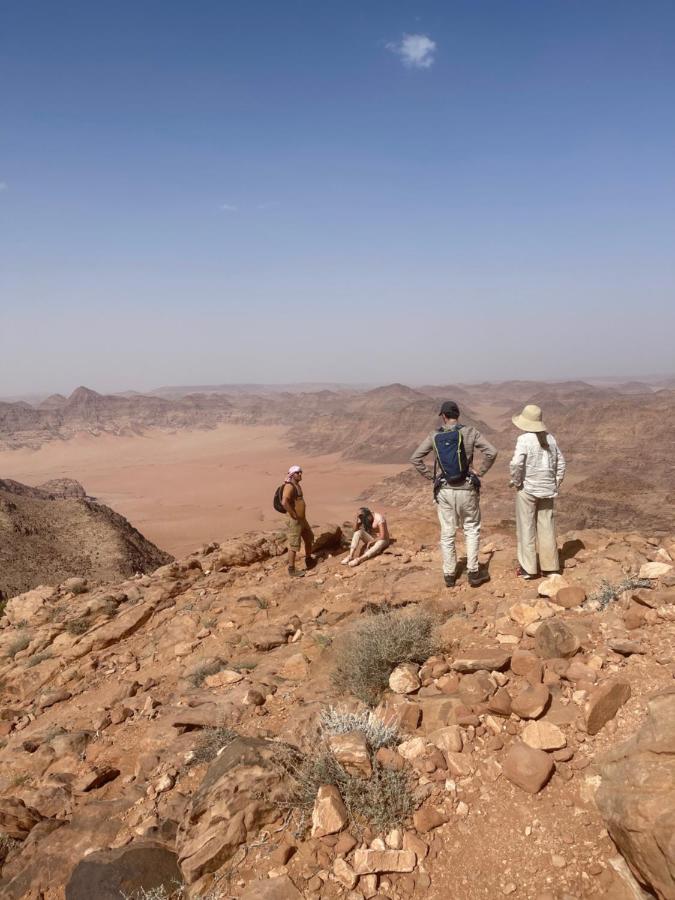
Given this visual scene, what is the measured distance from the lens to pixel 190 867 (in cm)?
251

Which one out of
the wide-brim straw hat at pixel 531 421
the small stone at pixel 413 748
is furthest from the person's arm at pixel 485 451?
the small stone at pixel 413 748

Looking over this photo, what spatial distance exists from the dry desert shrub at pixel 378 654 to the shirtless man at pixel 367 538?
3307 millimetres

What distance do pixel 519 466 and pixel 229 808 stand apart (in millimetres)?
3683

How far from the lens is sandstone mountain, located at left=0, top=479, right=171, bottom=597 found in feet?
50.3

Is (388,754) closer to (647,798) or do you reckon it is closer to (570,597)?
(647,798)

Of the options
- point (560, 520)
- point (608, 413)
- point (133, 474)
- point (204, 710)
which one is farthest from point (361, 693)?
point (133, 474)

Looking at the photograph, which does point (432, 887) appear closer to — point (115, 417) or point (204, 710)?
point (204, 710)

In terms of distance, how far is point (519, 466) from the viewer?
490cm

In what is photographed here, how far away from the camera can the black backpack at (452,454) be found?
4988 mm

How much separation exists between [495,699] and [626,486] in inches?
965

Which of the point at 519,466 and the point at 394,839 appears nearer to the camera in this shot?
the point at 394,839

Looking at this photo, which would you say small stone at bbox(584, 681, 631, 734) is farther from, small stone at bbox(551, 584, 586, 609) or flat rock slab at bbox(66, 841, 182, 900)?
flat rock slab at bbox(66, 841, 182, 900)

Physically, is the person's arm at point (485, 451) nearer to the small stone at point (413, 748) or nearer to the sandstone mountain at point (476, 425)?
the small stone at point (413, 748)

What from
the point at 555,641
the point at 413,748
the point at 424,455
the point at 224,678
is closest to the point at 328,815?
the point at 413,748
